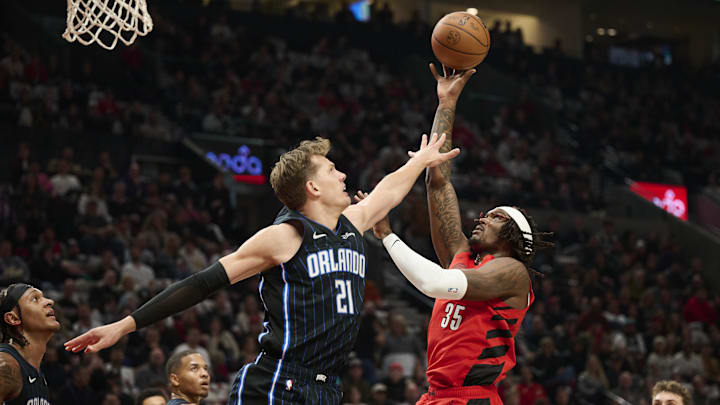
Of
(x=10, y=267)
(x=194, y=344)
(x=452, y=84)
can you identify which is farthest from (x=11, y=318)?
(x=10, y=267)

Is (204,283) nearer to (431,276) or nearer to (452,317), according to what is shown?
(431,276)

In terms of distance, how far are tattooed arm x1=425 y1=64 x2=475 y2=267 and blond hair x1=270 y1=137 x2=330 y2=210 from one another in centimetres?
122

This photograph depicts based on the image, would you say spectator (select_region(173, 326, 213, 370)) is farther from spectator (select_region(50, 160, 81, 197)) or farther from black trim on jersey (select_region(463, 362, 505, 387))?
black trim on jersey (select_region(463, 362, 505, 387))

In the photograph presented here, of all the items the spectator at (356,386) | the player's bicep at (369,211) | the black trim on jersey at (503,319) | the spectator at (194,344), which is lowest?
the spectator at (356,386)

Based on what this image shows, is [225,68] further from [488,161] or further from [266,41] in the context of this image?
[488,161]

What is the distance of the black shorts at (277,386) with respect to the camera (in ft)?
11.3

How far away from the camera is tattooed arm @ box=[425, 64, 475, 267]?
189 inches

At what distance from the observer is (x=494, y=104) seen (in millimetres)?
20328

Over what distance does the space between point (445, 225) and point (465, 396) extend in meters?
1.03

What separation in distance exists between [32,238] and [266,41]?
8473 millimetres

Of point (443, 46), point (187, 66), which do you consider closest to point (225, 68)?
point (187, 66)

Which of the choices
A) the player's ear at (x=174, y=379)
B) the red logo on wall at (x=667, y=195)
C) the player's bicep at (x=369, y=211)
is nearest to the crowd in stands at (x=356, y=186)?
the red logo on wall at (x=667, y=195)

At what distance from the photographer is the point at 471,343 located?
420 centimetres

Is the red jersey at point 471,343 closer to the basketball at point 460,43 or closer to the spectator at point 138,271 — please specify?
the basketball at point 460,43
